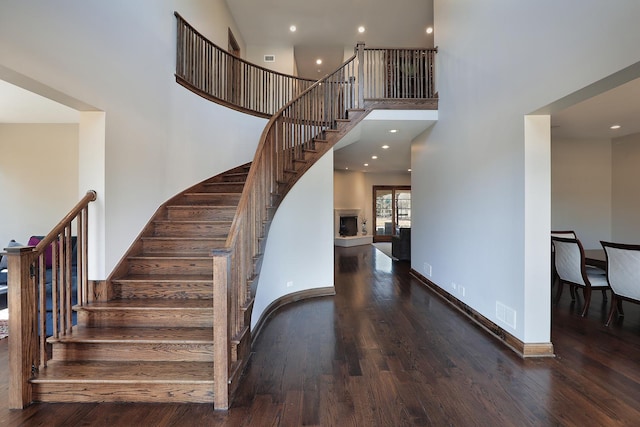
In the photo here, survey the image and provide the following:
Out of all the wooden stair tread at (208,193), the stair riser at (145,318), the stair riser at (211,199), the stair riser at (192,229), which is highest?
the wooden stair tread at (208,193)

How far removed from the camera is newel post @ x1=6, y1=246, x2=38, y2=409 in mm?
1922

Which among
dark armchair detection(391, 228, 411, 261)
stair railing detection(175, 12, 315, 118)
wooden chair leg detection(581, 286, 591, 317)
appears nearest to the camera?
wooden chair leg detection(581, 286, 591, 317)

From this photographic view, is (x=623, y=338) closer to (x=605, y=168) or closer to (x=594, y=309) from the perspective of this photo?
(x=594, y=309)

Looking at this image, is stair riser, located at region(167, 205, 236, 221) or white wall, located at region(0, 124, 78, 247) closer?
stair riser, located at region(167, 205, 236, 221)

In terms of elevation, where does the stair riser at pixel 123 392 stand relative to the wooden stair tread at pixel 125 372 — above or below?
below

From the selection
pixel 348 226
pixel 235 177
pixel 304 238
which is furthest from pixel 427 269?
pixel 348 226

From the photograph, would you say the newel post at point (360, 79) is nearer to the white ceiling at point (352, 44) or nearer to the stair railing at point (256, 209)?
the stair railing at point (256, 209)

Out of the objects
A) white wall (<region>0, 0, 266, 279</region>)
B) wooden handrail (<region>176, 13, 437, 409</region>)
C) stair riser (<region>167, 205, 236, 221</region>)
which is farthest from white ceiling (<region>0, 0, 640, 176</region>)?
stair riser (<region>167, 205, 236, 221</region>)

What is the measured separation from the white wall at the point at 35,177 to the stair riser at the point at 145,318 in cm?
325

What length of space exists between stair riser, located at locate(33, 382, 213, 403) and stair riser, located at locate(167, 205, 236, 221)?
6.37 ft

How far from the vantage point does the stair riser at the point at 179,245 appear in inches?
125

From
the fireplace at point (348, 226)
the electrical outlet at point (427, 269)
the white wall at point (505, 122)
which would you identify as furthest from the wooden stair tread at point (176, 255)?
A: the fireplace at point (348, 226)

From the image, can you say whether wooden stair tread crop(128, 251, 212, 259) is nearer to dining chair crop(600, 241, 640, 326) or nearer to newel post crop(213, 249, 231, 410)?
newel post crop(213, 249, 231, 410)

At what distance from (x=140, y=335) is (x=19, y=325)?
0.72 meters
